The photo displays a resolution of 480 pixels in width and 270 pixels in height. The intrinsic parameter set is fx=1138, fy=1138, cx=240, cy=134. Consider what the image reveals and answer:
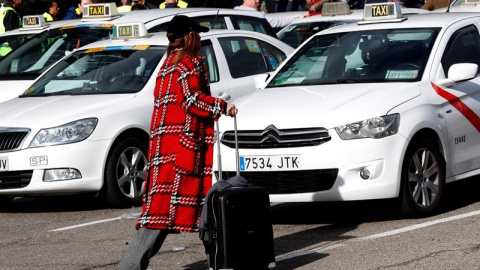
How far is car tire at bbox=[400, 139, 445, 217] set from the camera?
880cm

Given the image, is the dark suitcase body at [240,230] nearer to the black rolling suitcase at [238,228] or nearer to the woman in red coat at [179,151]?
the black rolling suitcase at [238,228]

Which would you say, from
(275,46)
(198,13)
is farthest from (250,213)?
(198,13)

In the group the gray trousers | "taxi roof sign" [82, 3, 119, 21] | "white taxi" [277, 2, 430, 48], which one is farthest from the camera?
"white taxi" [277, 2, 430, 48]

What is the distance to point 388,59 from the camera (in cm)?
980

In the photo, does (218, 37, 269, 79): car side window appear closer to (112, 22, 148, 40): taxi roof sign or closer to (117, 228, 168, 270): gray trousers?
(112, 22, 148, 40): taxi roof sign

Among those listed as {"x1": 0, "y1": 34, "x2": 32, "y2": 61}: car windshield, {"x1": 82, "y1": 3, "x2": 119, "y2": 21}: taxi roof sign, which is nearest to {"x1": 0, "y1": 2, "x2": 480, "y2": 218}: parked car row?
{"x1": 82, "y1": 3, "x2": 119, "y2": 21}: taxi roof sign

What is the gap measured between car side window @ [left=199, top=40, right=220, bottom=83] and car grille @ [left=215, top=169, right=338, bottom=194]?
288cm

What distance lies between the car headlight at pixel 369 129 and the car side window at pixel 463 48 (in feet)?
3.86

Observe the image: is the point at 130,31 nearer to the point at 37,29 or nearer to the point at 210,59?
the point at 210,59

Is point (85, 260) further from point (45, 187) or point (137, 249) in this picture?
point (45, 187)

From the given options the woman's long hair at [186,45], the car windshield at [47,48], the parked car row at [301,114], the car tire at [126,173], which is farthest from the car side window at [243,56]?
the woman's long hair at [186,45]

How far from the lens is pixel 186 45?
23.6 feet

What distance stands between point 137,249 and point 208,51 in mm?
4825

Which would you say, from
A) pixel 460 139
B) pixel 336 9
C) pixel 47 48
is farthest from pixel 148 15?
pixel 460 139
